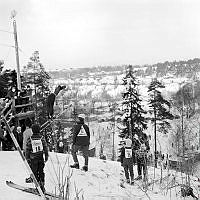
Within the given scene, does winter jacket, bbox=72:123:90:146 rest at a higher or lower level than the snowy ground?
higher

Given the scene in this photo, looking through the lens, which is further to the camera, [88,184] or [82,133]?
[82,133]

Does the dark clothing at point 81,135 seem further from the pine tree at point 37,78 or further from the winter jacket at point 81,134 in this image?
the pine tree at point 37,78

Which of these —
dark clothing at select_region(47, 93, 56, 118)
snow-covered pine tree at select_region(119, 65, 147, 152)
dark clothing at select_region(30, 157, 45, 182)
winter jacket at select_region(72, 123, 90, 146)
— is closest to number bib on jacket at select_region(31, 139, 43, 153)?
dark clothing at select_region(30, 157, 45, 182)

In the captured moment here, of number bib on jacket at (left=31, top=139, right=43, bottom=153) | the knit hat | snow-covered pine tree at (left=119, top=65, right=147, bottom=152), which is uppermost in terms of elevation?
the knit hat

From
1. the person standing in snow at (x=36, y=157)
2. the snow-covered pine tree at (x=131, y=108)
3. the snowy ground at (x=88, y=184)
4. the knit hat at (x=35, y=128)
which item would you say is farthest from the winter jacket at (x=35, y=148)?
the snow-covered pine tree at (x=131, y=108)

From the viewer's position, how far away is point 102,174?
10.9 metres

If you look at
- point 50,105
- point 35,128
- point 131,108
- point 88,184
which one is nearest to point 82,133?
point 88,184

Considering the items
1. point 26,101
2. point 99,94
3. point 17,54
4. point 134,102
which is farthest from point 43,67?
point 99,94

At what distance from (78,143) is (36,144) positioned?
2.87 metres

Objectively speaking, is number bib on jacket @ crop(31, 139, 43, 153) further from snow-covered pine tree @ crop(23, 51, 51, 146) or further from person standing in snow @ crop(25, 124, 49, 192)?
snow-covered pine tree @ crop(23, 51, 51, 146)

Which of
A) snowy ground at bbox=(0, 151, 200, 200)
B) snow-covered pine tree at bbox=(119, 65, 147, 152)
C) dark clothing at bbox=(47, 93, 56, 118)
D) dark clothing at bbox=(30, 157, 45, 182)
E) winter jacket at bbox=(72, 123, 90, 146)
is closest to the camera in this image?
dark clothing at bbox=(30, 157, 45, 182)

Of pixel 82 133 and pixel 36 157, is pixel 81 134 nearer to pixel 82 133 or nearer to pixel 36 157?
pixel 82 133

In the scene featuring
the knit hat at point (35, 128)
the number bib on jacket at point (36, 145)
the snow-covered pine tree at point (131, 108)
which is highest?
the knit hat at point (35, 128)

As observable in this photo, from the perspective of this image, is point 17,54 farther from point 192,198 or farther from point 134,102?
point 134,102
